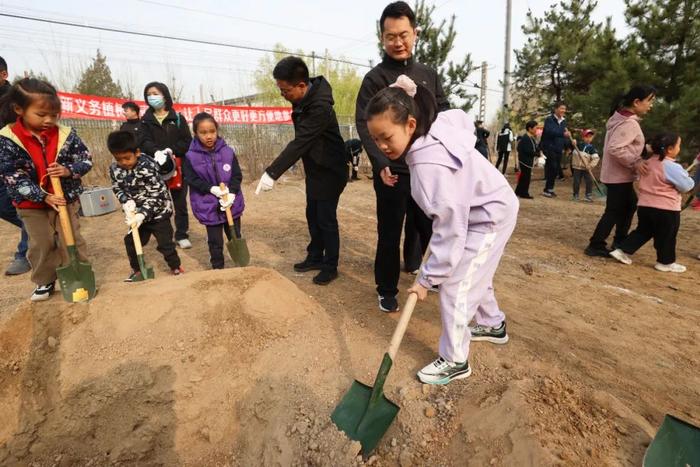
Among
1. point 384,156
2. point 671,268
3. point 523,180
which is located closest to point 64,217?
point 384,156

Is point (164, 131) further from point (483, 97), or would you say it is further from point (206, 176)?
point (483, 97)

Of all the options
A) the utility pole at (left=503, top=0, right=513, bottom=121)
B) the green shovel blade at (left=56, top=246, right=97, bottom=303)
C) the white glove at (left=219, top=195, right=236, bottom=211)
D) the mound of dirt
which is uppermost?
the utility pole at (left=503, top=0, right=513, bottom=121)

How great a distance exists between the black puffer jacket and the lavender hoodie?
1.42 metres

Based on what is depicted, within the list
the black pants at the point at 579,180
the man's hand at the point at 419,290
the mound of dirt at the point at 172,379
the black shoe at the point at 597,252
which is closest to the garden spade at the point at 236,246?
the mound of dirt at the point at 172,379

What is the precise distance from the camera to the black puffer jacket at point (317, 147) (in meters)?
3.15

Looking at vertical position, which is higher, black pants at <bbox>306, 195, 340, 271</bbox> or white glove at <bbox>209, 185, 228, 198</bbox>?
→ white glove at <bbox>209, 185, 228, 198</bbox>

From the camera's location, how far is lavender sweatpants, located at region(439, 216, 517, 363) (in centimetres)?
194

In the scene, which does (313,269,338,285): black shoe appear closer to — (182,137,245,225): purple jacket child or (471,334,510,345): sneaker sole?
(182,137,245,225): purple jacket child

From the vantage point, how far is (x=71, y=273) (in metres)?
2.95

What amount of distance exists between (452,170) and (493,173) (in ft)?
1.00

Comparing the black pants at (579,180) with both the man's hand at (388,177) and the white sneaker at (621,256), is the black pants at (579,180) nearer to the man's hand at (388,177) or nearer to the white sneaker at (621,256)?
the white sneaker at (621,256)

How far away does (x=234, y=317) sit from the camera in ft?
8.43

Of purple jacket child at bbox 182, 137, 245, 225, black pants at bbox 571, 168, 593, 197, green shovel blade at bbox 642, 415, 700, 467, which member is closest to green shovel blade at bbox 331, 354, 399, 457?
green shovel blade at bbox 642, 415, 700, 467

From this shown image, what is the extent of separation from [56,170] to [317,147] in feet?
6.14
